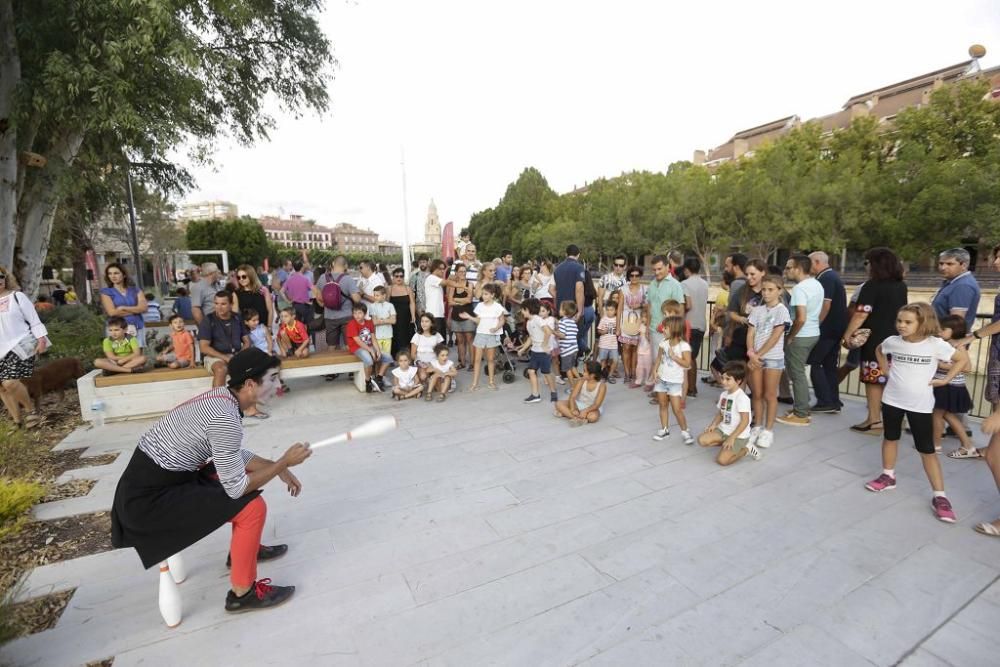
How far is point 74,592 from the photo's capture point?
9.41 feet

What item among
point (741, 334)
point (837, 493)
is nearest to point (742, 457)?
point (837, 493)

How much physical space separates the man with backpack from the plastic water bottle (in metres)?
3.20

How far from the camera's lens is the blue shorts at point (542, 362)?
6.46 metres

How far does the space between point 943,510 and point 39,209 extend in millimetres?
13681

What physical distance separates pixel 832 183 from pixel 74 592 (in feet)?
115

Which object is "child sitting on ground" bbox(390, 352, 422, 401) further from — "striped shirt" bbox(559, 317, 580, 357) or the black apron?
the black apron

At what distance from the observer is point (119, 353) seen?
6.15 meters

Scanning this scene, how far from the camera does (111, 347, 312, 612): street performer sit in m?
2.39

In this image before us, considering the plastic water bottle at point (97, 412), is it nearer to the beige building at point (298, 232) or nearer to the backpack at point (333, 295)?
the backpack at point (333, 295)

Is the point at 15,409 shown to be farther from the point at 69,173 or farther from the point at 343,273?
the point at 69,173

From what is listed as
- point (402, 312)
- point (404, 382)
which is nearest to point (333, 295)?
point (402, 312)

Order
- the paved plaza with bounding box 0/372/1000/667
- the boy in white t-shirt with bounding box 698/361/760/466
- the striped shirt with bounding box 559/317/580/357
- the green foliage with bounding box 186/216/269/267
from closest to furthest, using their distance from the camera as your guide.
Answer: the paved plaza with bounding box 0/372/1000/667
the boy in white t-shirt with bounding box 698/361/760/466
the striped shirt with bounding box 559/317/580/357
the green foliage with bounding box 186/216/269/267

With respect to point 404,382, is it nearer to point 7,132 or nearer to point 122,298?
point 122,298

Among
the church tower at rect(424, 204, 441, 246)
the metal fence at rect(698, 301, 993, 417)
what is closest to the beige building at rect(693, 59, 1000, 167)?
the metal fence at rect(698, 301, 993, 417)
